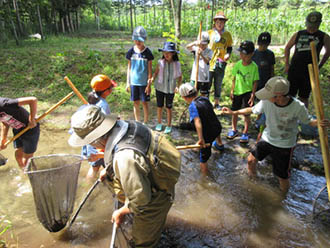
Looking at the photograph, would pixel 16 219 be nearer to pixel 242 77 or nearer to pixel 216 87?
pixel 242 77

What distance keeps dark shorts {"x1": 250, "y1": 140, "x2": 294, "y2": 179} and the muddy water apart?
19.1 inches

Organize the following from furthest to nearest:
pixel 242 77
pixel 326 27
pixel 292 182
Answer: pixel 326 27 < pixel 242 77 < pixel 292 182

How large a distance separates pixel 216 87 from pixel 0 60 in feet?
26.4

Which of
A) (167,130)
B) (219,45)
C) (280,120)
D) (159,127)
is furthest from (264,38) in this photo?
(159,127)

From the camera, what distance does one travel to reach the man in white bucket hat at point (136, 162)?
171 centimetres

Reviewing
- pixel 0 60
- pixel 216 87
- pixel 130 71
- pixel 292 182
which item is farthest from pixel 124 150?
pixel 0 60

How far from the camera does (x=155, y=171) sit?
189cm

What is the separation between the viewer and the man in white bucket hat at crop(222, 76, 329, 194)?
2.74 metres

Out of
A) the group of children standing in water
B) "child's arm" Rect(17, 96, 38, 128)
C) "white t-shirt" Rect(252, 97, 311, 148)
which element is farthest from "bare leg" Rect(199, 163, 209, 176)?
"child's arm" Rect(17, 96, 38, 128)

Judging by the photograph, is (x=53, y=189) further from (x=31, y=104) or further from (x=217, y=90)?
(x=217, y=90)

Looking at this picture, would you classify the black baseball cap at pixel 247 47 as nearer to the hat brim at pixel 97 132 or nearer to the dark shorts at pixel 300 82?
the dark shorts at pixel 300 82

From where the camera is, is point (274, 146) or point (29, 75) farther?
point (29, 75)

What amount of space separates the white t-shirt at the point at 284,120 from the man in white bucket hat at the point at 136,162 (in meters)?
1.61

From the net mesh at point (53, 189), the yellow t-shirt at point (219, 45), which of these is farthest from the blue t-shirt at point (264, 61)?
the net mesh at point (53, 189)
